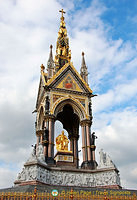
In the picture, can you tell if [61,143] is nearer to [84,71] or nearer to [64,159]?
[64,159]

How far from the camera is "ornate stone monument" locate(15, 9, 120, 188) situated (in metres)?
17.1

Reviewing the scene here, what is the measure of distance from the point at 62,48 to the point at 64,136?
1028 centimetres

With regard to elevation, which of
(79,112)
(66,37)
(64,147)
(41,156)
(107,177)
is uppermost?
(66,37)

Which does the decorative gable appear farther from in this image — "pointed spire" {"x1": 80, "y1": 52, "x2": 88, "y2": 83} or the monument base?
the monument base

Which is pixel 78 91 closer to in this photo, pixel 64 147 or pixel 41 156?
pixel 64 147

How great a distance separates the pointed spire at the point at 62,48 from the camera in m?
24.9

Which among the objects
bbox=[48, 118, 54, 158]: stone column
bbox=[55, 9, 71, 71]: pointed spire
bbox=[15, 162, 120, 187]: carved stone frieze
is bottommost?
bbox=[15, 162, 120, 187]: carved stone frieze

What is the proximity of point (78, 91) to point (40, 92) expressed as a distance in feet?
14.3

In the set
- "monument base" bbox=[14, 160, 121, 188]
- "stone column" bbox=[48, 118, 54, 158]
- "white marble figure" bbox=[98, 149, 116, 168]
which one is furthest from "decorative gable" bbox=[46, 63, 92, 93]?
"monument base" bbox=[14, 160, 121, 188]

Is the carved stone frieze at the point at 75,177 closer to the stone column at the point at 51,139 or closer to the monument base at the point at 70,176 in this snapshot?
the monument base at the point at 70,176

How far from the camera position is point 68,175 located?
58.3 feet

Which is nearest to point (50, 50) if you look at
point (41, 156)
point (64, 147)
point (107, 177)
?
point (64, 147)

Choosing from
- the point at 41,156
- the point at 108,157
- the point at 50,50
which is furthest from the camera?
the point at 50,50

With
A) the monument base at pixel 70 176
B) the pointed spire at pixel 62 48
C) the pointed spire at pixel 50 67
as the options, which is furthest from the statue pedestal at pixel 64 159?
the pointed spire at pixel 62 48
